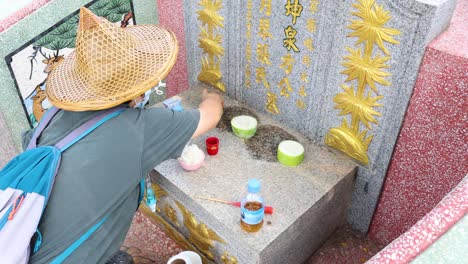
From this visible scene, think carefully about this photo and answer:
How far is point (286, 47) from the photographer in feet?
9.28

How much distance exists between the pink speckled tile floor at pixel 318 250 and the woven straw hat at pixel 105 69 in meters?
1.49

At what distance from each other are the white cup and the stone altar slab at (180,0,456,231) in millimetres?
1142

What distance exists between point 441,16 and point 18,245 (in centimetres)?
223

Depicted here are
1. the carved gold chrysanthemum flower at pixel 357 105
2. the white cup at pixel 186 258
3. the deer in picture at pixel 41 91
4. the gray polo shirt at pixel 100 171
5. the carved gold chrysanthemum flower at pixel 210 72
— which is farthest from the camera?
the carved gold chrysanthemum flower at pixel 210 72

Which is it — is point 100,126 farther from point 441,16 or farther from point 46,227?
point 441,16

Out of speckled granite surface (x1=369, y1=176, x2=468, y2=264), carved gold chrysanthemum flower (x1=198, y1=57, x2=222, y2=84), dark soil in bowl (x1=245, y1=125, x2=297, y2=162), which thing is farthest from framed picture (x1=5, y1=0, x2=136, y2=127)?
speckled granite surface (x1=369, y1=176, x2=468, y2=264)

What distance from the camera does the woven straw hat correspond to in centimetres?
188

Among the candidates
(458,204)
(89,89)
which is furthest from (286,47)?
(458,204)

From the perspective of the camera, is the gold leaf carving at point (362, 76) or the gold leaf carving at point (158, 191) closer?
the gold leaf carving at point (362, 76)

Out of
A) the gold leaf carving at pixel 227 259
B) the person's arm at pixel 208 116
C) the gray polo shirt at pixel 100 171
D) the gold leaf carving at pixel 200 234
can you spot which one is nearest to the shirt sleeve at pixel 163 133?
the gray polo shirt at pixel 100 171

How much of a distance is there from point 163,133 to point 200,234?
3.12 feet

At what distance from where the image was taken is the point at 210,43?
3369 millimetres

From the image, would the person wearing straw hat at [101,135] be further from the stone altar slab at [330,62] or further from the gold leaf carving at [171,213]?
the stone altar slab at [330,62]

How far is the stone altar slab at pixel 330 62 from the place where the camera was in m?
2.26
